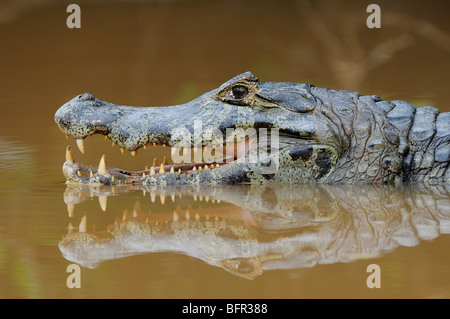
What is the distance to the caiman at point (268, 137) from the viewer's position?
18.6 ft

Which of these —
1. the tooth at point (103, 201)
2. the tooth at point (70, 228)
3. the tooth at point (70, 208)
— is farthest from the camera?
the tooth at point (103, 201)

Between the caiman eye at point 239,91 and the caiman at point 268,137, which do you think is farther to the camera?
the caiman eye at point 239,91

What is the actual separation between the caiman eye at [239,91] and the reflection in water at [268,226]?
0.73 metres

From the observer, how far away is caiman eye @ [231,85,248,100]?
5.79 metres

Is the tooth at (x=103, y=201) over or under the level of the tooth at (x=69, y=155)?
under

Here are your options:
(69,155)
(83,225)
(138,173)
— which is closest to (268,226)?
(83,225)

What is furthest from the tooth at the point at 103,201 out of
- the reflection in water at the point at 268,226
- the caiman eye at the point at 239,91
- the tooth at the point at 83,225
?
the caiman eye at the point at 239,91

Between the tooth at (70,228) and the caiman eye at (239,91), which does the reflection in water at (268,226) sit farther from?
the caiman eye at (239,91)

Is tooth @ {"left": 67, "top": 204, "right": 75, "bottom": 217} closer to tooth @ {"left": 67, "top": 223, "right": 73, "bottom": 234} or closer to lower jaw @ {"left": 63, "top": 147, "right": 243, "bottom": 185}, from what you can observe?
tooth @ {"left": 67, "top": 223, "right": 73, "bottom": 234}

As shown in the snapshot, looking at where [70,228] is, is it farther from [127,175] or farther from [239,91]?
[239,91]

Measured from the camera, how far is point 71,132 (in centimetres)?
567
